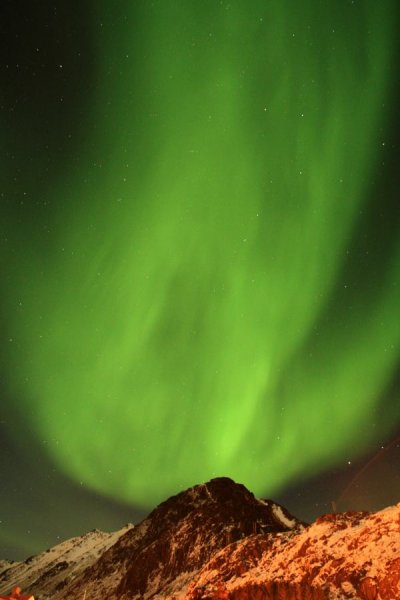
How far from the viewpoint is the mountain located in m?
29.1

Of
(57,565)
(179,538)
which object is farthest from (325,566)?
(57,565)

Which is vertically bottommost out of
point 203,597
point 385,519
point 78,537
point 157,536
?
point 385,519

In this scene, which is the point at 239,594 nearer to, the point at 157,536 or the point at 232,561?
the point at 232,561

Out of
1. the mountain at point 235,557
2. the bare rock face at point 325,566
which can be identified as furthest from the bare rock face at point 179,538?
the bare rock face at point 325,566

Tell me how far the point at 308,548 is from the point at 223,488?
56.3 m

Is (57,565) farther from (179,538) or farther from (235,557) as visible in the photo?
(235,557)

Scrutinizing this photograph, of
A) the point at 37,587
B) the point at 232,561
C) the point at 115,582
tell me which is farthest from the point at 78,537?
the point at 232,561

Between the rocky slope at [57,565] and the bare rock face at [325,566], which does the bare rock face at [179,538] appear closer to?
the bare rock face at [325,566]

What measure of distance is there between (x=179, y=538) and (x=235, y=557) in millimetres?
38420

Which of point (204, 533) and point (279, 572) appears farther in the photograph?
point (204, 533)

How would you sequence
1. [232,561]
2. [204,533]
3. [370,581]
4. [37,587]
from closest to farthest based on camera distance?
[370,581], [232,561], [204,533], [37,587]

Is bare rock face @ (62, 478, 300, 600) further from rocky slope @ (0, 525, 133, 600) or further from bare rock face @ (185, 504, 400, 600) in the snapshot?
rocky slope @ (0, 525, 133, 600)

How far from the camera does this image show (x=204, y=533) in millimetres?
75000

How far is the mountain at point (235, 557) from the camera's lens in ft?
95.5
